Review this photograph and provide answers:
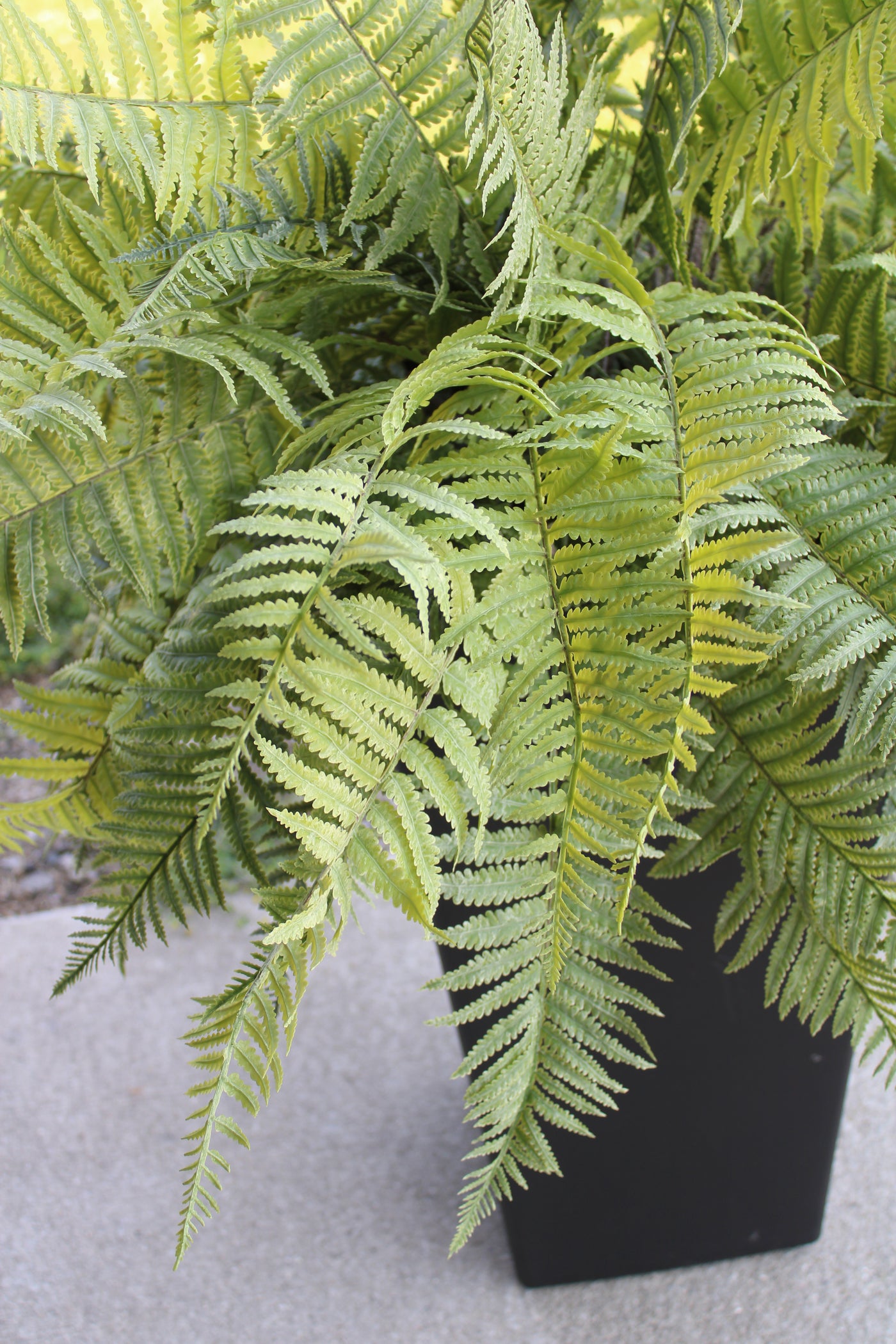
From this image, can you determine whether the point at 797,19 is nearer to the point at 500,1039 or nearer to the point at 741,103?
the point at 741,103

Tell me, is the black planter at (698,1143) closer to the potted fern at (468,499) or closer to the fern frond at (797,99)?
the potted fern at (468,499)

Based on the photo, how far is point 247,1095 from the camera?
1.28 feet

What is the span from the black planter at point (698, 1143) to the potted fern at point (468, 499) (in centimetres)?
6

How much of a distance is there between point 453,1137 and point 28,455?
2.18 feet

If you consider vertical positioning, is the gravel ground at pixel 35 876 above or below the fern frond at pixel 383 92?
below

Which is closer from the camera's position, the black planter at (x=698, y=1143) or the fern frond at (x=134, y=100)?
the fern frond at (x=134, y=100)

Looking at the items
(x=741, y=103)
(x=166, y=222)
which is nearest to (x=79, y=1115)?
(x=166, y=222)

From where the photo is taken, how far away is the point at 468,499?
42cm

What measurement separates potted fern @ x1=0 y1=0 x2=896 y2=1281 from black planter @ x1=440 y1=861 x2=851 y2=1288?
6 centimetres

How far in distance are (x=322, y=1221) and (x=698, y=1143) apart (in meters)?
0.32

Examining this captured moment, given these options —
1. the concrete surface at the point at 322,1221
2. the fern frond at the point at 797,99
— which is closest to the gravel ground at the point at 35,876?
the concrete surface at the point at 322,1221

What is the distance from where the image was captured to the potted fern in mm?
372

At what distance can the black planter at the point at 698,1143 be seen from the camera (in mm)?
605

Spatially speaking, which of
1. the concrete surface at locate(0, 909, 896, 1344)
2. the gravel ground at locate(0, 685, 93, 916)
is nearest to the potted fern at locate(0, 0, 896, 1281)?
the concrete surface at locate(0, 909, 896, 1344)
